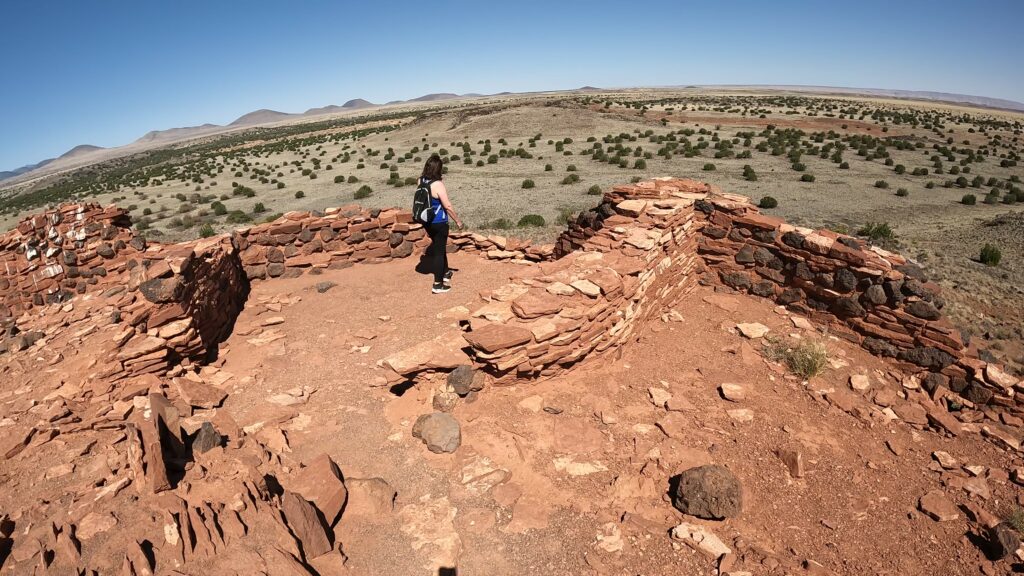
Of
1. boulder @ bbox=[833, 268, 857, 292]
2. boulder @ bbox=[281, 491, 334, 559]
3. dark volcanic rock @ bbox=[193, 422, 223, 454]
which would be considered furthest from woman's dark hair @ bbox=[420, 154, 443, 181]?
boulder @ bbox=[833, 268, 857, 292]

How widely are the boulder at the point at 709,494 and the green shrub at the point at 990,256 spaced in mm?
12591

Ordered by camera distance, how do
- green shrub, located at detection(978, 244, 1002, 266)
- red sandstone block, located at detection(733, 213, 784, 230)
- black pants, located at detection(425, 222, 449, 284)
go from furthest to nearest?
green shrub, located at detection(978, 244, 1002, 266) → black pants, located at detection(425, 222, 449, 284) → red sandstone block, located at detection(733, 213, 784, 230)

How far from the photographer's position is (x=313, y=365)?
19.4ft

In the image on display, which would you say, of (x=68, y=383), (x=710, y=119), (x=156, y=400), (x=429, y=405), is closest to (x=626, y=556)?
(x=429, y=405)

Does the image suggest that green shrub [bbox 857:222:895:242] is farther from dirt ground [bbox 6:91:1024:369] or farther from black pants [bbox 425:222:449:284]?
black pants [bbox 425:222:449:284]

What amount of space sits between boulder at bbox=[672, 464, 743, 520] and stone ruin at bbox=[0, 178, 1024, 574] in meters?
1.78

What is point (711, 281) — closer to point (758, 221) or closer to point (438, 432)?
point (758, 221)

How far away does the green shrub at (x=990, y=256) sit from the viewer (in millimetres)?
11078

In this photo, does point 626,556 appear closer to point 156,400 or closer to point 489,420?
point 489,420

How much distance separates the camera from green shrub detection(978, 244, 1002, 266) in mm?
11078

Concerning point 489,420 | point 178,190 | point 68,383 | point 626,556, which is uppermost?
point 178,190

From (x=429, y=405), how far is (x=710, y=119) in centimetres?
5708

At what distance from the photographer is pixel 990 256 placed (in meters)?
11.1

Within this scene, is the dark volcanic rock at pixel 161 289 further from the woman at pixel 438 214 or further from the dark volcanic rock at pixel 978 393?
the dark volcanic rock at pixel 978 393
